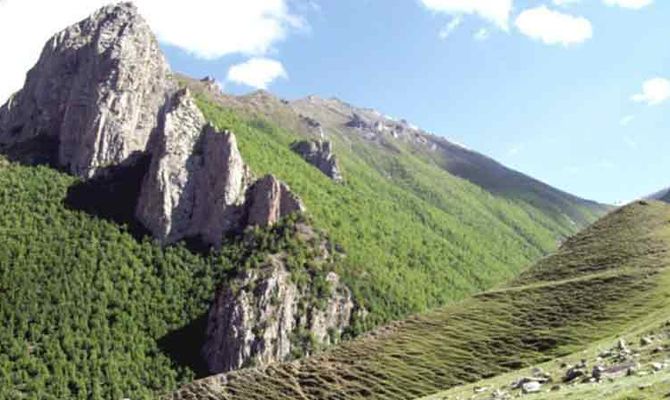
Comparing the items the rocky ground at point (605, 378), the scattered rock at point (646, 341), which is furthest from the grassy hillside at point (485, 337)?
the rocky ground at point (605, 378)

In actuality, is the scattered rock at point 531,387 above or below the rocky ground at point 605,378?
below

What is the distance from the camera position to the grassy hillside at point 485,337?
40.5 m

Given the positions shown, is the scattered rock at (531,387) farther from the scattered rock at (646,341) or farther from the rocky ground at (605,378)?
the scattered rock at (646,341)

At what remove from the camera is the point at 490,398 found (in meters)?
29.0

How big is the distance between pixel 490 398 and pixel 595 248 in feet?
150

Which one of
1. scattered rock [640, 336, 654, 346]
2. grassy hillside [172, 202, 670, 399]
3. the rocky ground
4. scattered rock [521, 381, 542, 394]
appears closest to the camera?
the rocky ground

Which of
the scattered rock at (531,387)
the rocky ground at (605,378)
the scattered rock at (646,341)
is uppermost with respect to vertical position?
the scattered rock at (646,341)

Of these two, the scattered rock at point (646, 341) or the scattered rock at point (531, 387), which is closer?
the scattered rock at point (531, 387)

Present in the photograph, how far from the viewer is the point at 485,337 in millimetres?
49281

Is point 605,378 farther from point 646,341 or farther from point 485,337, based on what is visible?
point 485,337

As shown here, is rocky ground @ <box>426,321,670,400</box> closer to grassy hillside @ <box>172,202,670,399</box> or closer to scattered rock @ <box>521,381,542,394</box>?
scattered rock @ <box>521,381,542,394</box>

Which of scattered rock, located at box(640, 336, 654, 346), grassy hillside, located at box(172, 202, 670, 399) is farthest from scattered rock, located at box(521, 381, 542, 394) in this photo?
grassy hillside, located at box(172, 202, 670, 399)

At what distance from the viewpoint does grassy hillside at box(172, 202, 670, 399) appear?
40.5 meters

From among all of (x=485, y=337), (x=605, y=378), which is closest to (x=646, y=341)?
(x=605, y=378)
